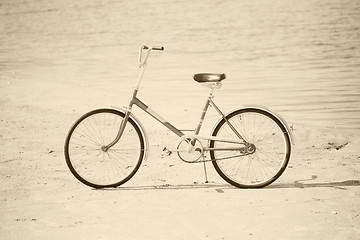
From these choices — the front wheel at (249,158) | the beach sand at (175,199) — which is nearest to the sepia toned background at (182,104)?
the beach sand at (175,199)

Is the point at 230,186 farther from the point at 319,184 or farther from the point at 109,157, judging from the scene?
the point at 109,157

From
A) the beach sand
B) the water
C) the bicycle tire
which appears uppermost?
the water

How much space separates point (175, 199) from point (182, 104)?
14.2ft

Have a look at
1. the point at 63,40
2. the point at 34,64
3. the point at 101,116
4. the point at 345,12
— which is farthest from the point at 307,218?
the point at 345,12

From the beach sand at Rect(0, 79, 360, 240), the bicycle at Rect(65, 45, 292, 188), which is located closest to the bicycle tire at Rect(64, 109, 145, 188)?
the bicycle at Rect(65, 45, 292, 188)

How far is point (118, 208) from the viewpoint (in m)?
5.04

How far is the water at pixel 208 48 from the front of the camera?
1034 cm

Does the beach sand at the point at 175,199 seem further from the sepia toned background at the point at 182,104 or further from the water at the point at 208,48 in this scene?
the water at the point at 208,48

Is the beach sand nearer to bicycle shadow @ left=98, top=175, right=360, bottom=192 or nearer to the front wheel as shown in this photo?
bicycle shadow @ left=98, top=175, right=360, bottom=192

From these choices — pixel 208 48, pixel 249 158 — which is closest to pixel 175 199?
pixel 249 158

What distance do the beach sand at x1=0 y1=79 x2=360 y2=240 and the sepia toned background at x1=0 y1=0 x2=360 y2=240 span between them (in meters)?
0.02

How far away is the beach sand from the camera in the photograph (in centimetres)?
453

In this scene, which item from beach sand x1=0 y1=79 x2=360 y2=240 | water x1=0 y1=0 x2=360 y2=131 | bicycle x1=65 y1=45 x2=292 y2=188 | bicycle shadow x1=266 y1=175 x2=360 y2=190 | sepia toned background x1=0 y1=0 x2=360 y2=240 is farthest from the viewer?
→ water x1=0 y1=0 x2=360 y2=131

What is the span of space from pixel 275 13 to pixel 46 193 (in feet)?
53.7
